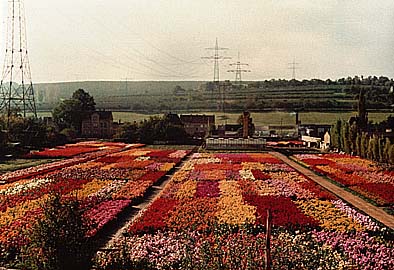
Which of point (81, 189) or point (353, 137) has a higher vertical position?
point (353, 137)

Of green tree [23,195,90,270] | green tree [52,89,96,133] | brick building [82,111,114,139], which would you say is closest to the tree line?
green tree [23,195,90,270]

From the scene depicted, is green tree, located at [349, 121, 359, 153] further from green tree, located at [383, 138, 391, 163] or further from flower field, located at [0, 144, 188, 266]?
flower field, located at [0, 144, 188, 266]

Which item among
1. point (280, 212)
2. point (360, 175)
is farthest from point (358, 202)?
point (360, 175)

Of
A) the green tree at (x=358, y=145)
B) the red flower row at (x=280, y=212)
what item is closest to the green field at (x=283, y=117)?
the green tree at (x=358, y=145)

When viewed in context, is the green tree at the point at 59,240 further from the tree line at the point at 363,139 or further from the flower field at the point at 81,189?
the tree line at the point at 363,139

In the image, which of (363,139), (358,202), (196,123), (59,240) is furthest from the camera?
(196,123)

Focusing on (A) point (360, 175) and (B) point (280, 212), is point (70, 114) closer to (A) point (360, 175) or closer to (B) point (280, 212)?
(A) point (360, 175)
